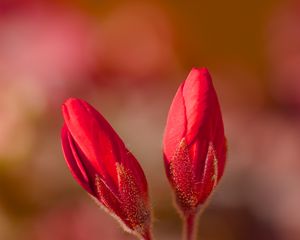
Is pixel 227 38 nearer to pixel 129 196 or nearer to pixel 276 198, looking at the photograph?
pixel 276 198

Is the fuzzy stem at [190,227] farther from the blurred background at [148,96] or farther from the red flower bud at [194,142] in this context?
the blurred background at [148,96]

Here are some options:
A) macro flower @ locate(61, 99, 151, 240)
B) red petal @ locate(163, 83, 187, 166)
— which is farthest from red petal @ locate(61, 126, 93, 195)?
red petal @ locate(163, 83, 187, 166)

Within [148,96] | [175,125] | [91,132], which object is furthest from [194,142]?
[148,96]

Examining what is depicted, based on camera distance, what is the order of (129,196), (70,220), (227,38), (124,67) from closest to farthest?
(129,196)
(70,220)
(124,67)
(227,38)

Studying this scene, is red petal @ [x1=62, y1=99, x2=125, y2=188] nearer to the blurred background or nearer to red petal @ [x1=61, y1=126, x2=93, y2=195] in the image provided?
red petal @ [x1=61, y1=126, x2=93, y2=195]

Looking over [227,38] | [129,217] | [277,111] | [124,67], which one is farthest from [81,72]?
[129,217]

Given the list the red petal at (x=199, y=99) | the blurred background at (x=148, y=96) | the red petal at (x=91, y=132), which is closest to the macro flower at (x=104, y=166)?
the red petal at (x=91, y=132)
